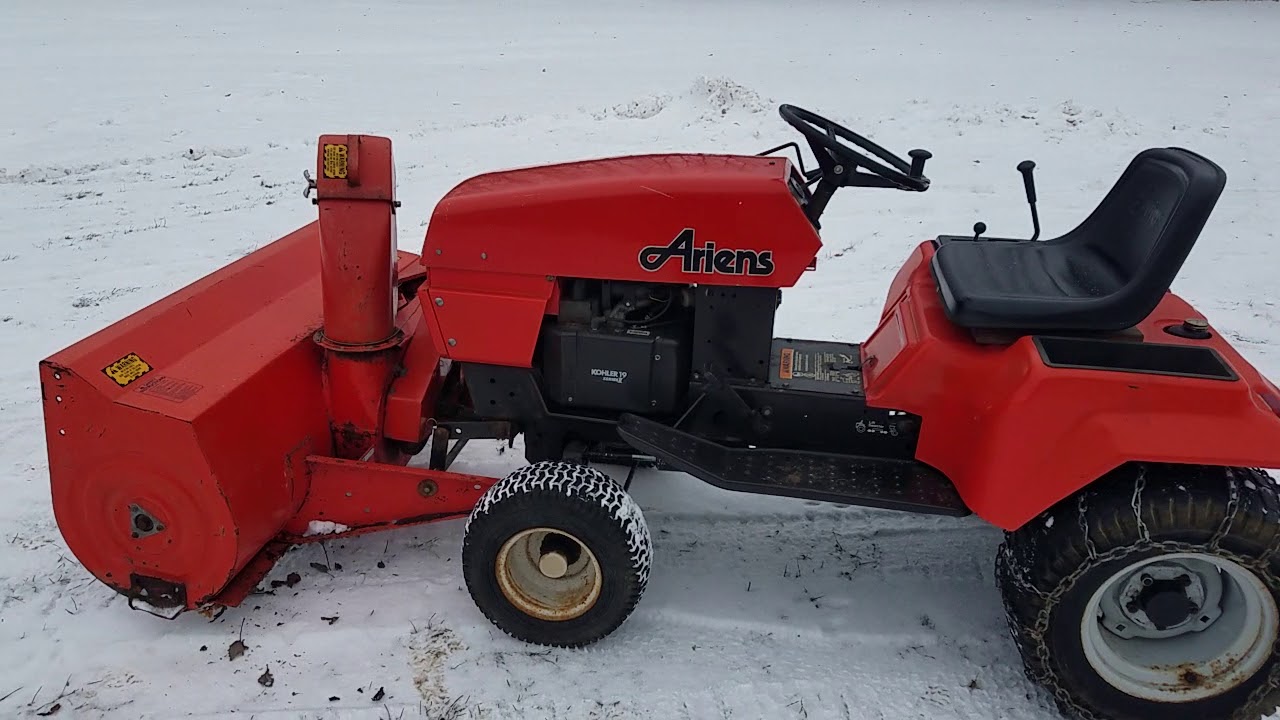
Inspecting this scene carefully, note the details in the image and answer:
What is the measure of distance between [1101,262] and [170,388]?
3033 millimetres

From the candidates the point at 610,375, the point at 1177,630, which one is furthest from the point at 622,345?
the point at 1177,630

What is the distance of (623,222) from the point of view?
2865 mm

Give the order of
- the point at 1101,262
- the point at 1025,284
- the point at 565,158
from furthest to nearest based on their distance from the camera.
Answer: the point at 565,158 → the point at 1101,262 → the point at 1025,284

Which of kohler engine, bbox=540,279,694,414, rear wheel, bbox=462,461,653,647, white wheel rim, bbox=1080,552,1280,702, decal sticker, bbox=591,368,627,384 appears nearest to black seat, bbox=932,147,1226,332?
white wheel rim, bbox=1080,552,1280,702

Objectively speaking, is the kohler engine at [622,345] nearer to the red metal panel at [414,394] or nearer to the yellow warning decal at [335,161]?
the red metal panel at [414,394]

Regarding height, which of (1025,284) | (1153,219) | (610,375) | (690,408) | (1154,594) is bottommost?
(1154,594)

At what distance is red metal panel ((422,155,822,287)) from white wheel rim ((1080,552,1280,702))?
140 cm

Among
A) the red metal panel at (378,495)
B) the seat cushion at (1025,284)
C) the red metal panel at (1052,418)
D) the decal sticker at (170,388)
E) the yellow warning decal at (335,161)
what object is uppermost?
the yellow warning decal at (335,161)

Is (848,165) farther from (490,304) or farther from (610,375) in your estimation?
(490,304)

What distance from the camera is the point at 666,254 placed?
2.88 meters

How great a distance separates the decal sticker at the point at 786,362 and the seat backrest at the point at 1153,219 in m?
1.06

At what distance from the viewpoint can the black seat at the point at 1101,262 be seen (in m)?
2.62

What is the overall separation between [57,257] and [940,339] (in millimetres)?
5924

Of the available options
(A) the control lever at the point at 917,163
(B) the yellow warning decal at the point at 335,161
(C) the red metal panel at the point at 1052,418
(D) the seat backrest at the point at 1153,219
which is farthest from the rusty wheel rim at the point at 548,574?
(D) the seat backrest at the point at 1153,219
